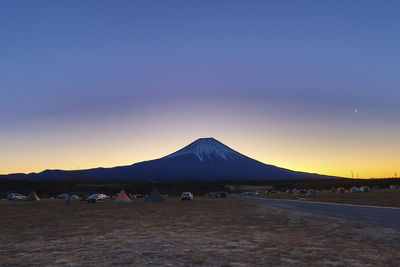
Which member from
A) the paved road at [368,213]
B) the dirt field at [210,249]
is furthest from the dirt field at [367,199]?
the dirt field at [210,249]

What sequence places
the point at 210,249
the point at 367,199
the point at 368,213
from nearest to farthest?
the point at 210,249, the point at 368,213, the point at 367,199

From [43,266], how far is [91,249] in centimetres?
232

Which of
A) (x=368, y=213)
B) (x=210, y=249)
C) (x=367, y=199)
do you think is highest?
(x=210, y=249)

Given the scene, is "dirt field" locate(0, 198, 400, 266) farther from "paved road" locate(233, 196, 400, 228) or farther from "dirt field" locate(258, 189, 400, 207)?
"dirt field" locate(258, 189, 400, 207)

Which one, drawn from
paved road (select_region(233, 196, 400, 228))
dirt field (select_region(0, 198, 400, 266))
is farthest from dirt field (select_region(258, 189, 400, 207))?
dirt field (select_region(0, 198, 400, 266))

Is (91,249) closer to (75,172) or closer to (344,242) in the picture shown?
(344,242)

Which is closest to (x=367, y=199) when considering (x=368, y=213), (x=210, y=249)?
(x=368, y=213)

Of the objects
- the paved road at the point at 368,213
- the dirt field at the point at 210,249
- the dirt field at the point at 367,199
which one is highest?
the dirt field at the point at 210,249

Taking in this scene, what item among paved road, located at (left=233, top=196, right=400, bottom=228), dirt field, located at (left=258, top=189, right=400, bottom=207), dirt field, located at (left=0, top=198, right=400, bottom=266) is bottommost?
dirt field, located at (left=258, top=189, right=400, bottom=207)

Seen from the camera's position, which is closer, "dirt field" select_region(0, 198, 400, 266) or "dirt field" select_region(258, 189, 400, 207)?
"dirt field" select_region(0, 198, 400, 266)

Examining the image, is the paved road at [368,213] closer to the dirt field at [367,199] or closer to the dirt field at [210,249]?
the dirt field at [210,249]

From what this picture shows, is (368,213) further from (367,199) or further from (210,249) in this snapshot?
(367,199)

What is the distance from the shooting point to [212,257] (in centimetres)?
867

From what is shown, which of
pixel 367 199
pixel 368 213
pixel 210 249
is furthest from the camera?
pixel 367 199
